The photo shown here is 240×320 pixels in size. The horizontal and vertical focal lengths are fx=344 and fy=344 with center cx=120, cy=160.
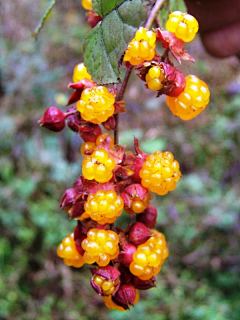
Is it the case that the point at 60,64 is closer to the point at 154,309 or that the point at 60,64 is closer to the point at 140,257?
the point at 154,309

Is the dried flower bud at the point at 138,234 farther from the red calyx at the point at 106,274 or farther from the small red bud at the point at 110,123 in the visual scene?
the small red bud at the point at 110,123

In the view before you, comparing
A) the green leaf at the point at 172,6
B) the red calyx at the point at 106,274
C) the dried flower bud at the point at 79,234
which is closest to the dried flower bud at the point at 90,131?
the dried flower bud at the point at 79,234

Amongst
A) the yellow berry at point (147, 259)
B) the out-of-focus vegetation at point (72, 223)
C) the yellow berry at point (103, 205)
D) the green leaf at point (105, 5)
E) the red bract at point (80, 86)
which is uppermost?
the green leaf at point (105, 5)

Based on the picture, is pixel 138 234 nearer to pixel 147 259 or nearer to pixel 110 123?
pixel 147 259

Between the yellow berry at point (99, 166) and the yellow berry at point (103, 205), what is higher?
the yellow berry at point (99, 166)

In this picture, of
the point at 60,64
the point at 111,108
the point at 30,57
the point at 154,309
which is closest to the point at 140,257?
the point at 111,108

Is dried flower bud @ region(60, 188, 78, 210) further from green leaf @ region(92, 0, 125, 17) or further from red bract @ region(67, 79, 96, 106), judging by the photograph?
green leaf @ region(92, 0, 125, 17)
